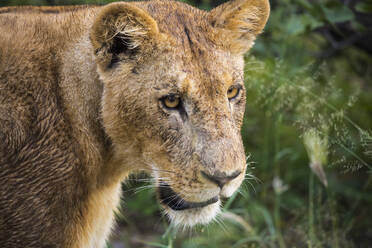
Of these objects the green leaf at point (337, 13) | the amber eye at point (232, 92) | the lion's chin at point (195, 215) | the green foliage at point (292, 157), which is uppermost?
the amber eye at point (232, 92)

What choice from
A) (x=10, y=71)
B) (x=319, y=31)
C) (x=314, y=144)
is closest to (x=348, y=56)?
(x=319, y=31)

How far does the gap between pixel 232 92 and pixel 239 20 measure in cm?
48

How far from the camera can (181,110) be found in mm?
2896

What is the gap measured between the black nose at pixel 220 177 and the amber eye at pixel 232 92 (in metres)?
0.47

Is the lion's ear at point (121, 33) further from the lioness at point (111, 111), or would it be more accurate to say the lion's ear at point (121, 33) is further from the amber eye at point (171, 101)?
the amber eye at point (171, 101)

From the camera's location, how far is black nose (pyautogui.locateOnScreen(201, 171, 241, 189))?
2717mm

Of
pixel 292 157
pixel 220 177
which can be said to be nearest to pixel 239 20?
pixel 220 177

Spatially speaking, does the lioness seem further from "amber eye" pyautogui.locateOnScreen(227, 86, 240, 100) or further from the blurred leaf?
the blurred leaf

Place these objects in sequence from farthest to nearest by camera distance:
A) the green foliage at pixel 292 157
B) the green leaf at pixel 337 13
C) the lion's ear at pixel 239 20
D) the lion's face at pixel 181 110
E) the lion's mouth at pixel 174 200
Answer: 1. the green foliage at pixel 292 157
2. the green leaf at pixel 337 13
3. the lion's ear at pixel 239 20
4. the lion's mouth at pixel 174 200
5. the lion's face at pixel 181 110

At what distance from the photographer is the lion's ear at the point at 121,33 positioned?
2846 mm

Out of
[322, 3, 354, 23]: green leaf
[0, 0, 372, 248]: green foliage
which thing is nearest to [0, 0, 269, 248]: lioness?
[0, 0, 372, 248]: green foliage

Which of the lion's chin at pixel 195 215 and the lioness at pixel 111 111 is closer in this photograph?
the lioness at pixel 111 111

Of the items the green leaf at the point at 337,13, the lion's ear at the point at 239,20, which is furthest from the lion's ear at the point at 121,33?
the green leaf at the point at 337,13

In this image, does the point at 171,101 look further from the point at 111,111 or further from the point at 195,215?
the point at 195,215
